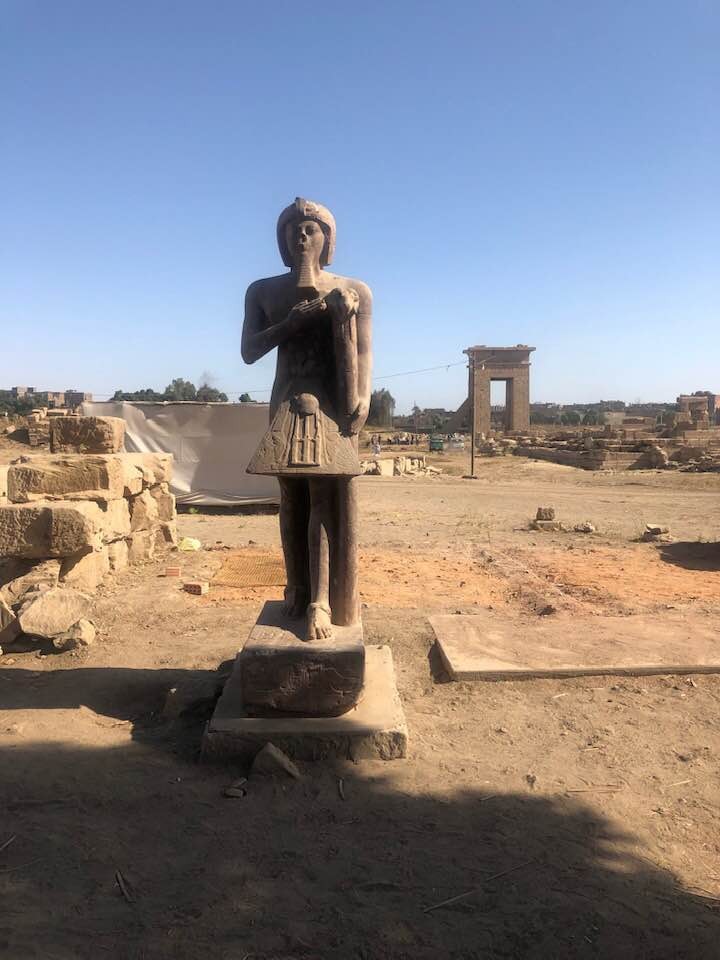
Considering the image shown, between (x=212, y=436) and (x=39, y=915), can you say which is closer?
(x=39, y=915)

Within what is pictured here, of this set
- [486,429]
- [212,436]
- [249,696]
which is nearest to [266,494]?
[212,436]

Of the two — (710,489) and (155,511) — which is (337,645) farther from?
(710,489)

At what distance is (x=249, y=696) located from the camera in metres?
2.94

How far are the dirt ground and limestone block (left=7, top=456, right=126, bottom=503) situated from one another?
1868 millimetres

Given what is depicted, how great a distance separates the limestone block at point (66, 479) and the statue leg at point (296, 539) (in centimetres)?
349

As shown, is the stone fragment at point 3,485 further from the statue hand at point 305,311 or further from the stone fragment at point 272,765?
the stone fragment at point 272,765

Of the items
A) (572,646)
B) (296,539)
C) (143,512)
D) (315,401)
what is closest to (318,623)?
(296,539)

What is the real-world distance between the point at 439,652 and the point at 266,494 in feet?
23.9

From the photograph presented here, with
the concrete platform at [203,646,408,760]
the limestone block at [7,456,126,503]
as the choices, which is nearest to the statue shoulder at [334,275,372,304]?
the concrete platform at [203,646,408,760]

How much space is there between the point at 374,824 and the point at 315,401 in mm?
1805

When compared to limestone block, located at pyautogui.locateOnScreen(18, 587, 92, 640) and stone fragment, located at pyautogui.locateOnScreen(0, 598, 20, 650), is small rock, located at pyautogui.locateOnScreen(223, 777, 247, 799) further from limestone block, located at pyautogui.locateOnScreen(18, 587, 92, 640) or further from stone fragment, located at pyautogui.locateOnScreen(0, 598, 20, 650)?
stone fragment, located at pyautogui.locateOnScreen(0, 598, 20, 650)

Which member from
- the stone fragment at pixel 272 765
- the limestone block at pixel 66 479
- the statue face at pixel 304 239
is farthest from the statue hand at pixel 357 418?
the limestone block at pixel 66 479

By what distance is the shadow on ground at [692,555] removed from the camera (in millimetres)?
7297

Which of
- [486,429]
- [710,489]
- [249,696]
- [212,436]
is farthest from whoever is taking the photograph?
[486,429]
